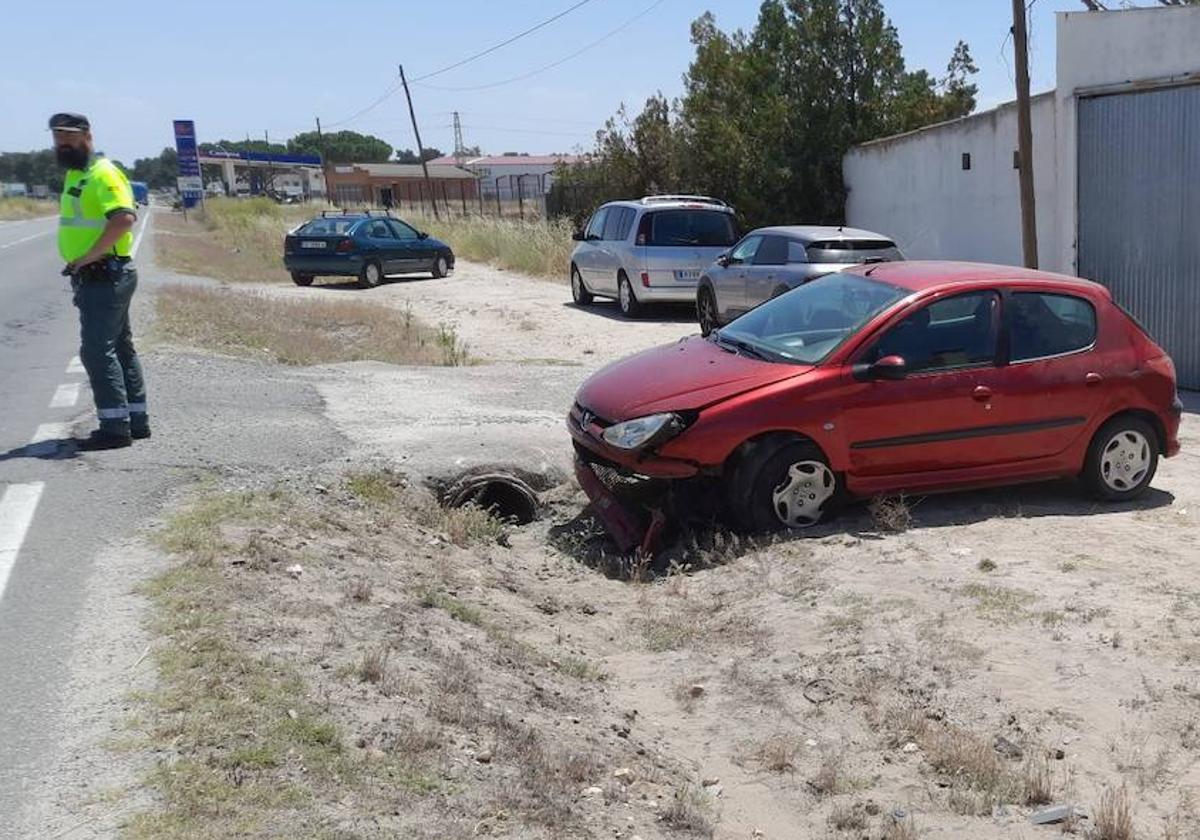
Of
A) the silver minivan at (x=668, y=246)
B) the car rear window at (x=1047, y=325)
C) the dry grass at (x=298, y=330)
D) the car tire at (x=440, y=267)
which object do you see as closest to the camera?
the car rear window at (x=1047, y=325)

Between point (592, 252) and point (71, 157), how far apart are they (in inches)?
523

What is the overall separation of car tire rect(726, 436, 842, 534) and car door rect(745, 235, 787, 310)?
722 cm

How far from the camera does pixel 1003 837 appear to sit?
4.09 meters

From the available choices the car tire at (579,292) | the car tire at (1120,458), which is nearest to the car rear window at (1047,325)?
the car tire at (1120,458)

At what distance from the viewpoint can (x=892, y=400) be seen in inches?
281

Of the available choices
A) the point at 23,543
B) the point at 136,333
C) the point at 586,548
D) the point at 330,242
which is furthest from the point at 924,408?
the point at 330,242

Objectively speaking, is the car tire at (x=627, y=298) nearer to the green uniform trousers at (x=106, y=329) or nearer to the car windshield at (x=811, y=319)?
the car windshield at (x=811, y=319)

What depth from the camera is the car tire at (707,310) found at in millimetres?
15647

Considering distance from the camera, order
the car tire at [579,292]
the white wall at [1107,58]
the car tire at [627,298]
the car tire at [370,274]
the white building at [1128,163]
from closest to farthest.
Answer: the white wall at [1107,58], the white building at [1128,163], the car tire at [627,298], the car tire at [579,292], the car tire at [370,274]

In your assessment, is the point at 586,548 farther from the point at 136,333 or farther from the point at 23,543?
the point at 136,333

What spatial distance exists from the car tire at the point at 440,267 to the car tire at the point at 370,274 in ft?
5.73

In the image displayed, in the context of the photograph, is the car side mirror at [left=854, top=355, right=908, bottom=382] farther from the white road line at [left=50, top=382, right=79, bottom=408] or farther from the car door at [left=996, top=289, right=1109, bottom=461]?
the white road line at [left=50, top=382, right=79, bottom=408]

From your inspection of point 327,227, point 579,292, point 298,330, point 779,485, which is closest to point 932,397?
point 779,485

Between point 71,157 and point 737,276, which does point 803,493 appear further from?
point 737,276
